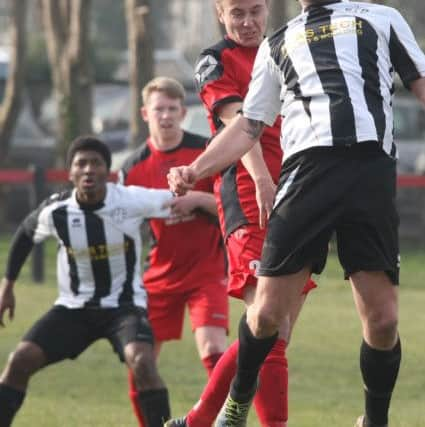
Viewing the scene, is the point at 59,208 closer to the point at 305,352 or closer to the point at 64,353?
the point at 64,353

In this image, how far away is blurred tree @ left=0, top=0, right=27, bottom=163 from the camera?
25188 mm

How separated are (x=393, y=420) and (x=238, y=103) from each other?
106 inches

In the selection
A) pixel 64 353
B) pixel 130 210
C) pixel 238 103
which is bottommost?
pixel 64 353

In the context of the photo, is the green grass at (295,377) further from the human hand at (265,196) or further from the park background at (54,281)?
the human hand at (265,196)

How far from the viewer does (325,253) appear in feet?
20.6

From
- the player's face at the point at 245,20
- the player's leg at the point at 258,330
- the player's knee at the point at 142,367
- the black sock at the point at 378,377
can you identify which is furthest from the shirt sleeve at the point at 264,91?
the player's knee at the point at 142,367

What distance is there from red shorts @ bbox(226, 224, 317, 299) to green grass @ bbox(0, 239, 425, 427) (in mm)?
2053

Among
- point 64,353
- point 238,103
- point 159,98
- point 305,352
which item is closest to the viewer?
point 238,103

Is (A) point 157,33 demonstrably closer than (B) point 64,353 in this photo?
No

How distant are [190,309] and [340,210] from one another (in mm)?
2966

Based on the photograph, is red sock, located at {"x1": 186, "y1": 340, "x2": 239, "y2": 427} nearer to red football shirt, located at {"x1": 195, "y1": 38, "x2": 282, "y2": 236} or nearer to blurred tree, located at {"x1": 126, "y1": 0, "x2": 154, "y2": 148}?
red football shirt, located at {"x1": 195, "y1": 38, "x2": 282, "y2": 236}

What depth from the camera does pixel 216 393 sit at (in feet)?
22.9

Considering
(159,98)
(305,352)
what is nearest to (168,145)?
(159,98)

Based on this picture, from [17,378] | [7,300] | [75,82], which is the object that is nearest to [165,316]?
[7,300]
